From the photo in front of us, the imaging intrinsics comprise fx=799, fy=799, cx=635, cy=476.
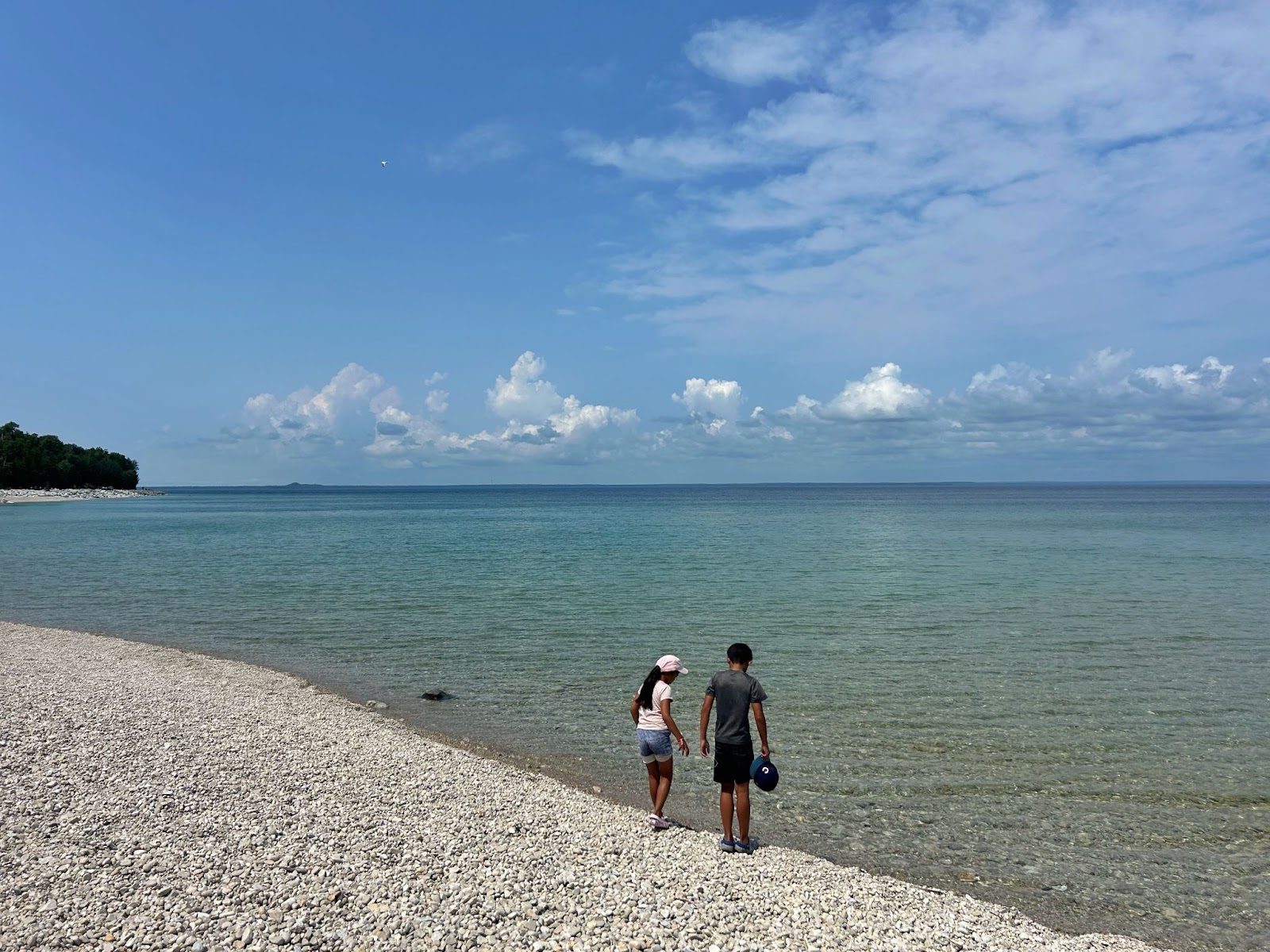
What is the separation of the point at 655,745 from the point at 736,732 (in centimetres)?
126

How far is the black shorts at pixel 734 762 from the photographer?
32.3ft

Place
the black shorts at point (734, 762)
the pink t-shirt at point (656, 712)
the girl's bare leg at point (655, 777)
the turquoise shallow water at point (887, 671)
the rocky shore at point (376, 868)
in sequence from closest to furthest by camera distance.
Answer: the rocky shore at point (376, 868), the black shorts at point (734, 762), the pink t-shirt at point (656, 712), the turquoise shallow water at point (887, 671), the girl's bare leg at point (655, 777)

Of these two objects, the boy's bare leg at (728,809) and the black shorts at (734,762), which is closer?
the black shorts at (734,762)

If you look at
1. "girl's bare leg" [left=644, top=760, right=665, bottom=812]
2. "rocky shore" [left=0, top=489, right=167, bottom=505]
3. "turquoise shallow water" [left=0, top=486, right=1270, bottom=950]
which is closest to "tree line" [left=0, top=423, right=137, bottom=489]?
"rocky shore" [left=0, top=489, right=167, bottom=505]

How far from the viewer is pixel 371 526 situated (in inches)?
3661

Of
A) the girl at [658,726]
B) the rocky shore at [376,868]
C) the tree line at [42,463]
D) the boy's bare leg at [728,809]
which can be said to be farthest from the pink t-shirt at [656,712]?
the tree line at [42,463]

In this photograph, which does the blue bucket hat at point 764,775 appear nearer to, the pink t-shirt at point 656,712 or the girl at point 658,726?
the girl at point 658,726

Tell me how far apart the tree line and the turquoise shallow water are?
440 ft

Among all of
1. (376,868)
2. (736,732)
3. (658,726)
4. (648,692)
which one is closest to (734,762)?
(736,732)

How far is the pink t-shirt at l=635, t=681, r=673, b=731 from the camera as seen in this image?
33.6 feet

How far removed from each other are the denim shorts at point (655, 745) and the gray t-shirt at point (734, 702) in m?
0.83

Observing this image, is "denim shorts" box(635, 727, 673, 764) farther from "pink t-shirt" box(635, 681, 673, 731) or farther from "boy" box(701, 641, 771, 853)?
"boy" box(701, 641, 771, 853)

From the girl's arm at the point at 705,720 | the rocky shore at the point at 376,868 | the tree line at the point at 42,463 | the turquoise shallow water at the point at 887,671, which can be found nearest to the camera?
the rocky shore at the point at 376,868

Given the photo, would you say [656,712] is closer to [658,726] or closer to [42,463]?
[658,726]
